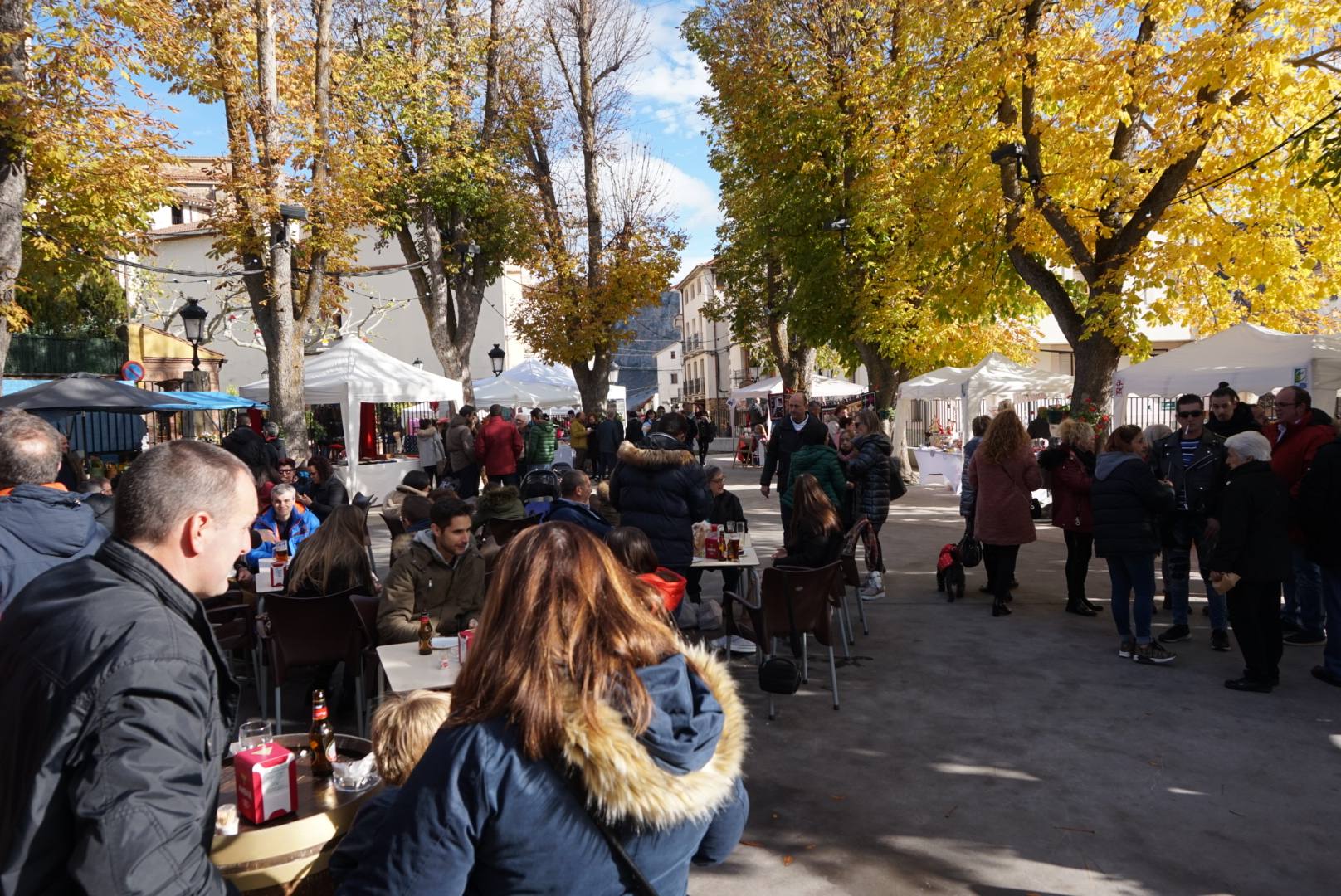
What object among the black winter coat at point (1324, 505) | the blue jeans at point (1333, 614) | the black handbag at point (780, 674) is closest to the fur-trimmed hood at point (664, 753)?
the black handbag at point (780, 674)

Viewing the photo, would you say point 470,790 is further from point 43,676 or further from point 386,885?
point 43,676

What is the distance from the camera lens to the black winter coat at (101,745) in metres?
1.37

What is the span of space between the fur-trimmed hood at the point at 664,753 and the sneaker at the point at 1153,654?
5683 mm

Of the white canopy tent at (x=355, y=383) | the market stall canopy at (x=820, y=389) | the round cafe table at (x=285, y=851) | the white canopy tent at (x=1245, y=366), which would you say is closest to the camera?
the round cafe table at (x=285, y=851)

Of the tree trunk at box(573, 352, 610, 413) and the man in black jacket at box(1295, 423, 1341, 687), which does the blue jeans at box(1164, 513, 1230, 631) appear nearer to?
the man in black jacket at box(1295, 423, 1341, 687)

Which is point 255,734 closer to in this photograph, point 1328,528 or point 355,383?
Result: point 1328,528

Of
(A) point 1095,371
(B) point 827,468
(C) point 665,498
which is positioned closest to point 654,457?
(C) point 665,498

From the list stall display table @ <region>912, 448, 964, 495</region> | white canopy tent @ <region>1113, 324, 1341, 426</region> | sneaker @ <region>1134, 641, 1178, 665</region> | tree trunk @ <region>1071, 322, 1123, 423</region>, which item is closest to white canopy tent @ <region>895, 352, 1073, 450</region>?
stall display table @ <region>912, 448, 964, 495</region>

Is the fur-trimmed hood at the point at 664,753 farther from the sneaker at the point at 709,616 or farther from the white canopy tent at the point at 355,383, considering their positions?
the white canopy tent at the point at 355,383

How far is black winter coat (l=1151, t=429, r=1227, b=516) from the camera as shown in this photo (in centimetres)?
650

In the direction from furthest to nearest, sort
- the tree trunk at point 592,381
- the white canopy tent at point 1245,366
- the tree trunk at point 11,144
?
1. the tree trunk at point 592,381
2. the white canopy tent at point 1245,366
3. the tree trunk at point 11,144

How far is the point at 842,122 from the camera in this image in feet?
54.9

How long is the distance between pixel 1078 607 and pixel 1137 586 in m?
1.52

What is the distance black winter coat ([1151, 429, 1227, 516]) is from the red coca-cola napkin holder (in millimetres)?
5924
